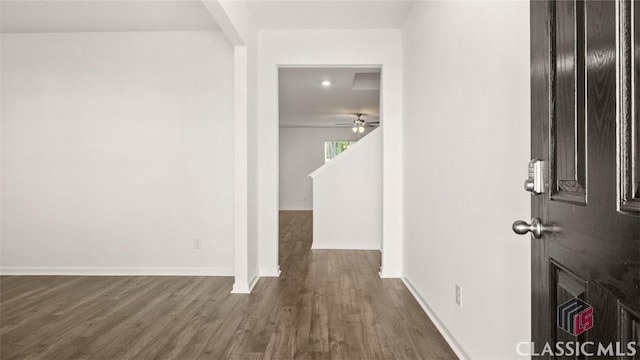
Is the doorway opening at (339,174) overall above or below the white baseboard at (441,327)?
above

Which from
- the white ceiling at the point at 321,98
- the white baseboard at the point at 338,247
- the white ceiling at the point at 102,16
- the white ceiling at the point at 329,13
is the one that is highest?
the white ceiling at the point at 321,98

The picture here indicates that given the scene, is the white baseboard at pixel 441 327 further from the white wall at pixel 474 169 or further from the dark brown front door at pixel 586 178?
the dark brown front door at pixel 586 178

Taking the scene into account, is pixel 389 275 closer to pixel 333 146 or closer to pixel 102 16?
pixel 102 16

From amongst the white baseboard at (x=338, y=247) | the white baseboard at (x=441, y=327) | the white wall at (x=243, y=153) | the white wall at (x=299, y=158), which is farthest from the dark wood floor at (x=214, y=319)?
the white wall at (x=299, y=158)

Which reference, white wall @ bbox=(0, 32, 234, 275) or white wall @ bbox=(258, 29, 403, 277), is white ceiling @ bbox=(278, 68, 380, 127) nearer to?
white wall @ bbox=(258, 29, 403, 277)

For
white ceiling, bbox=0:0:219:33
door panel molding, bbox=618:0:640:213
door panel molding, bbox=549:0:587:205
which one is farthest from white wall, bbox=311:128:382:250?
door panel molding, bbox=618:0:640:213

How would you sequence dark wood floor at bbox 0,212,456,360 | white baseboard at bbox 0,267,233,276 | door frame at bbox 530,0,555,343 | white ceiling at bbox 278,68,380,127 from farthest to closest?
1. white ceiling at bbox 278,68,380,127
2. white baseboard at bbox 0,267,233,276
3. dark wood floor at bbox 0,212,456,360
4. door frame at bbox 530,0,555,343

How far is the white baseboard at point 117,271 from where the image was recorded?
457 cm

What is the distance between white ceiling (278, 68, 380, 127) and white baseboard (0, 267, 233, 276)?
9.56ft

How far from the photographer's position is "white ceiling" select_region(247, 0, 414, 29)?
12.5ft

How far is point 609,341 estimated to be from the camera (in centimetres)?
78

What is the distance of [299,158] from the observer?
504 inches

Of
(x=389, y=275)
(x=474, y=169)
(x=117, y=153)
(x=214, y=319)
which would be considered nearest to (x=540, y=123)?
(x=474, y=169)

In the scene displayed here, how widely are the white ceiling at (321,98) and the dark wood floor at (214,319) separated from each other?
2725 millimetres
